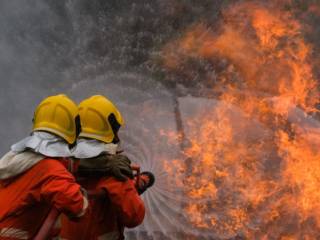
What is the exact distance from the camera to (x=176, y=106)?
28.2ft

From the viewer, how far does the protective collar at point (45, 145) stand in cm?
313

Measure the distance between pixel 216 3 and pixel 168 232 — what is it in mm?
5905

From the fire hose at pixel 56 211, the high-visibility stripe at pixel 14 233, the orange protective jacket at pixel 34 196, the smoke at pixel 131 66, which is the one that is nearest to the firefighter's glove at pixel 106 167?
the fire hose at pixel 56 211

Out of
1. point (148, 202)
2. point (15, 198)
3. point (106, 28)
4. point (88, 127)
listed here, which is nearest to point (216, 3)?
point (106, 28)

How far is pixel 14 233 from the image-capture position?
10.1ft

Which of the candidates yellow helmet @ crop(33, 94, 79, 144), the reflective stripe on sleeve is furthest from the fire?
yellow helmet @ crop(33, 94, 79, 144)

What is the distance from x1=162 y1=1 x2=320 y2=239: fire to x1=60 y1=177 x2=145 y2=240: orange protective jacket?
3.99m

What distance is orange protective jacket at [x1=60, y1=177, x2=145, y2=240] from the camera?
11.0 ft

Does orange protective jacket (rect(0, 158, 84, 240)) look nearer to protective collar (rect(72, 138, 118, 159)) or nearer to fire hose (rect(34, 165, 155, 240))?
fire hose (rect(34, 165, 155, 240))

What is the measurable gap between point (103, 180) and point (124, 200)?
0.25m

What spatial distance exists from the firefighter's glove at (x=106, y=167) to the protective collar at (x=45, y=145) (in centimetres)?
23

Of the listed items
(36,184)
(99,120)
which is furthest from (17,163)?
(99,120)

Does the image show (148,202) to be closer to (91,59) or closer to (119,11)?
(91,59)

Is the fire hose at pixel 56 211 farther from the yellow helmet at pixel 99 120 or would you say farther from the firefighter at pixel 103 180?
the yellow helmet at pixel 99 120
